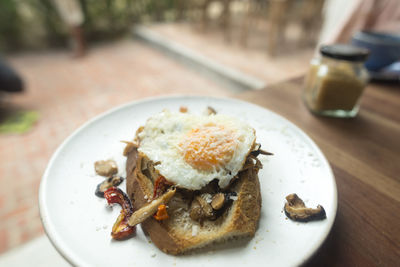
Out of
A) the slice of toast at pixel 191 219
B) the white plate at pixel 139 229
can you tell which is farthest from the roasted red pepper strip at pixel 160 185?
the white plate at pixel 139 229

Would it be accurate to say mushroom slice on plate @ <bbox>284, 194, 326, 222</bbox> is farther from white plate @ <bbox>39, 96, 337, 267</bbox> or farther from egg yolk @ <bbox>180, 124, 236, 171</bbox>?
egg yolk @ <bbox>180, 124, 236, 171</bbox>

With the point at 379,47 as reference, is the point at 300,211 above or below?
below

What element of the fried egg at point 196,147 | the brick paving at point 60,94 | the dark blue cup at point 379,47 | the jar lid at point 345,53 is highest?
the jar lid at point 345,53

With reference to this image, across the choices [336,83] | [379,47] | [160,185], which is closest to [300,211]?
[160,185]

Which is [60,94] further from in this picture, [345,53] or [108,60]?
[345,53]

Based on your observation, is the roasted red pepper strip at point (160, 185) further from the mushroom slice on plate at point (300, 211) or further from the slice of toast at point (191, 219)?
the mushroom slice on plate at point (300, 211)

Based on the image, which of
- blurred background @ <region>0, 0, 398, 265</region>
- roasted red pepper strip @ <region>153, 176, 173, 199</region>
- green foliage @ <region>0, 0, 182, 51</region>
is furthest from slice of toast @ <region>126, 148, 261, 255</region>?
green foliage @ <region>0, 0, 182, 51</region>
